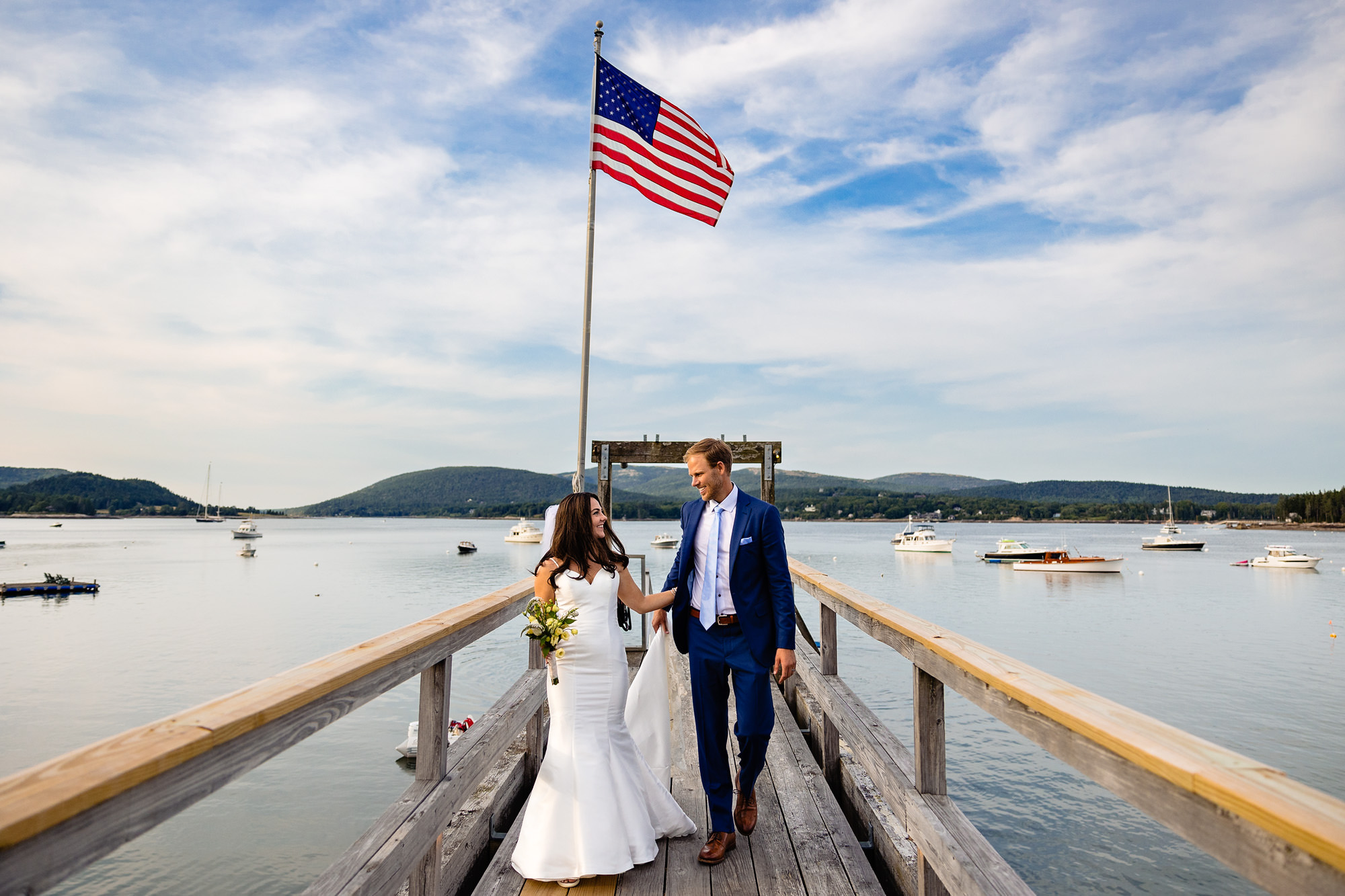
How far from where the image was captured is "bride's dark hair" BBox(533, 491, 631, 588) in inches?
127

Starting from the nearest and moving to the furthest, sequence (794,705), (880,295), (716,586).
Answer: (716,586), (794,705), (880,295)

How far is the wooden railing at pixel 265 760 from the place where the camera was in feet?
2.99

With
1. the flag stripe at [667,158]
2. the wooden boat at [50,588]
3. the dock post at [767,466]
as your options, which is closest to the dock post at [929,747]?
the flag stripe at [667,158]

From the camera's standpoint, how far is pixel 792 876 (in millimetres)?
2982

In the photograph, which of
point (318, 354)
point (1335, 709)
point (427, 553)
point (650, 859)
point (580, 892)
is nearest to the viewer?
point (580, 892)


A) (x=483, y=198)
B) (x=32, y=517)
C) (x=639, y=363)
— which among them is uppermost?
(x=639, y=363)

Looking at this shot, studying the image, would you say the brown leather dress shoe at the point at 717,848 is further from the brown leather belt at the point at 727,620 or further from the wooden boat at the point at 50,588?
the wooden boat at the point at 50,588

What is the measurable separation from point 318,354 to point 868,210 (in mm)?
42721

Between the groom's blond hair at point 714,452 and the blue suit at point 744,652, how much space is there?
177 mm

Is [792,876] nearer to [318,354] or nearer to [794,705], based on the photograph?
[794,705]

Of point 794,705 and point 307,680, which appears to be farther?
point 794,705

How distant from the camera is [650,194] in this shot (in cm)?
725

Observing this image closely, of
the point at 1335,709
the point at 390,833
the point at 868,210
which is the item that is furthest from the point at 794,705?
the point at 868,210

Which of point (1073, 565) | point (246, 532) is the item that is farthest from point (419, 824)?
point (246, 532)
